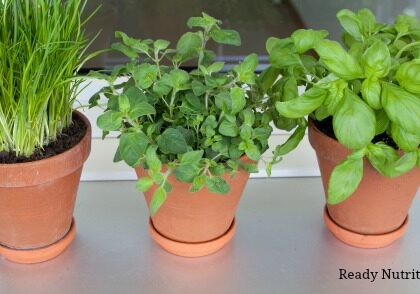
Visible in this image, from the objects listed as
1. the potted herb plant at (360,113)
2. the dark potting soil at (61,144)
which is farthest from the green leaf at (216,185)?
the dark potting soil at (61,144)

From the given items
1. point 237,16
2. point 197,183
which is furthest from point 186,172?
point 237,16

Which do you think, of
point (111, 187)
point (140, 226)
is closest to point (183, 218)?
point (140, 226)

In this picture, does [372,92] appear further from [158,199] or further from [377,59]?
[158,199]

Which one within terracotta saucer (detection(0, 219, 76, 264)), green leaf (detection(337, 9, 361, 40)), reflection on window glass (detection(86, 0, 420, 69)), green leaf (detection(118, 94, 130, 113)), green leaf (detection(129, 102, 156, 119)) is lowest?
terracotta saucer (detection(0, 219, 76, 264))

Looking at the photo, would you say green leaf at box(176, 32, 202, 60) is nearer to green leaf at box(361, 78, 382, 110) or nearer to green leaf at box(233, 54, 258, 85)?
green leaf at box(233, 54, 258, 85)

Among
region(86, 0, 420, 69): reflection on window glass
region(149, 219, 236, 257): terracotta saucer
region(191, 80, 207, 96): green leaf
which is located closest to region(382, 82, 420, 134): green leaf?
region(191, 80, 207, 96): green leaf

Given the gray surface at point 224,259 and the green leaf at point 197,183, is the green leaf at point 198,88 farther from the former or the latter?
the gray surface at point 224,259

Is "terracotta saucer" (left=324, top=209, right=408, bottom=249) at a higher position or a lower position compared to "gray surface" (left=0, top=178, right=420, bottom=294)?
higher

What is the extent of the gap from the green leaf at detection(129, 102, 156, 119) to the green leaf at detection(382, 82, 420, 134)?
0.28m

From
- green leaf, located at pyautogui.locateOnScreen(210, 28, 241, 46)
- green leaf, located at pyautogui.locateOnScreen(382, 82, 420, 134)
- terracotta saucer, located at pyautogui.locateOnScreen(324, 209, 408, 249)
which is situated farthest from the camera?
terracotta saucer, located at pyautogui.locateOnScreen(324, 209, 408, 249)

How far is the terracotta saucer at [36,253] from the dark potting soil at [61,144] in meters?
0.15

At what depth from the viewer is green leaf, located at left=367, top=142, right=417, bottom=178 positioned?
687mm

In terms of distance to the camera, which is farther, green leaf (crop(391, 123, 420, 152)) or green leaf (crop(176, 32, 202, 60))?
green leaf (crop(176, 32, 202, 60))

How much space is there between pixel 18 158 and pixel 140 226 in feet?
0.81
